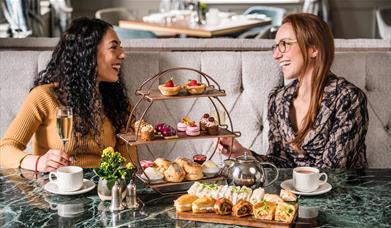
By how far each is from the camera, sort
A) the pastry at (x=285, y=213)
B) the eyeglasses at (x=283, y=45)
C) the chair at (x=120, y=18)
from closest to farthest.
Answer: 1. the pastry at (x=285, y=213)
2. the eyeglasses at (x=283, y=45)
3. the chair at (x=120, y=18)

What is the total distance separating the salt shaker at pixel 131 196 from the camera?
2.10 metres

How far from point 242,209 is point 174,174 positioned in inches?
12.0

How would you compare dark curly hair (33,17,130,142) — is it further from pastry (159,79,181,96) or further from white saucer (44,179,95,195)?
pastry (159,79,181,96)

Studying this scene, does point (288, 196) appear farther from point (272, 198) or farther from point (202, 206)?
point (202, 206)

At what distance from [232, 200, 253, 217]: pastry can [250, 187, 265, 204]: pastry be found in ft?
0.10

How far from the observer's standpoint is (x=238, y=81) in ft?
11.1

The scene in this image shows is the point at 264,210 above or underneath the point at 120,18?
underneath

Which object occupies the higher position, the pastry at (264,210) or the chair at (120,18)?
the chair at (120,18)

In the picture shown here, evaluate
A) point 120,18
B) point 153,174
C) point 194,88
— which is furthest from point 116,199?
point 120,18

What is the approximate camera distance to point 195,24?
239 inches

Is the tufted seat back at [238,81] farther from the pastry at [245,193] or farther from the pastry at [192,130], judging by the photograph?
the pastry at [245,193]

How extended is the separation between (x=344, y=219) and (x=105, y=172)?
0.68 meters

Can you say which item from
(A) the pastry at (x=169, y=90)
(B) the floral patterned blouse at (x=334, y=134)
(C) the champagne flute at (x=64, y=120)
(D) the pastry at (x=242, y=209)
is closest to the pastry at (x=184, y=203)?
(D) the pastry at (x=242, y=209)

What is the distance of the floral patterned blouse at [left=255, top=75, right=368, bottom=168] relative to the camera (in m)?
2.71
